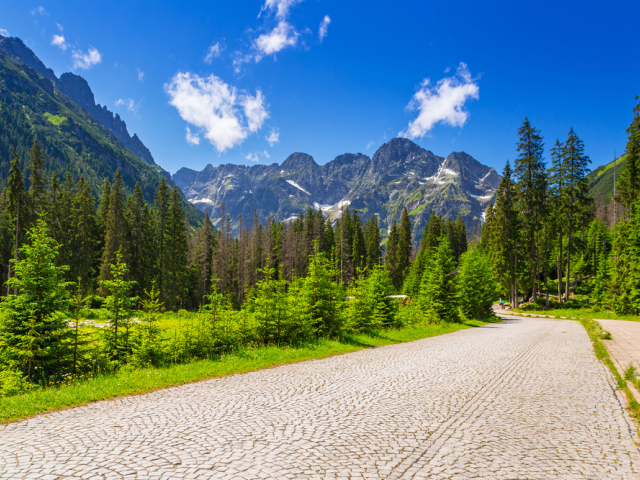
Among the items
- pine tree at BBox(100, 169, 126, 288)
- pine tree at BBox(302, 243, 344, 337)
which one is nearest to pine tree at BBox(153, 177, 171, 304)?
pine tree at BBox(100, 169, 126, 288)

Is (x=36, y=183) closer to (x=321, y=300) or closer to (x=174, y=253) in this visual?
(x=174, y=253)

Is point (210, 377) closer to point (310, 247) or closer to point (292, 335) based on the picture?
point (292, 335)

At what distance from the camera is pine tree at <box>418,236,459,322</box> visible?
26172mm

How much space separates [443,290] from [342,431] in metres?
22.8

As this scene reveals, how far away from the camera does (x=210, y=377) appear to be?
31.3 ft

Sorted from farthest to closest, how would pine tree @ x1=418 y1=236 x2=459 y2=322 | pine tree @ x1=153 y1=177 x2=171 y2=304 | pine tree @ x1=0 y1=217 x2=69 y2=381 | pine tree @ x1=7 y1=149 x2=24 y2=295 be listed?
pine tree @ x1=153 y1=177 x2=171 y2=304, pine tree @ x1=7 y1=149 x2=24 y2=295, pine tree @ x1=418 y1=236 x2=459 y2=322, pine tree @ x1=0 y1=217 x2=69 y2=381

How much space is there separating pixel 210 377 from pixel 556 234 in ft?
154

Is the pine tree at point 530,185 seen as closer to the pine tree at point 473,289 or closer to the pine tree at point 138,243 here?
the pine tree at point 473,289

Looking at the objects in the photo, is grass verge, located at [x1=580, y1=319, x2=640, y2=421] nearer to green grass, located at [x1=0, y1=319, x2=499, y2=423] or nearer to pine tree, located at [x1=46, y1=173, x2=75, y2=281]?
green grass, located at [x1=0, y1=319, x2=499, y2=423]

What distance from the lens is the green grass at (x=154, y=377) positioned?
6.76 metres

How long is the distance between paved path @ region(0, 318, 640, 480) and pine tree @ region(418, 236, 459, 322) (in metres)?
16.1

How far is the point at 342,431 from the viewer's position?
579cm

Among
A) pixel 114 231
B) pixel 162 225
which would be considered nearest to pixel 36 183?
pixel 114 231

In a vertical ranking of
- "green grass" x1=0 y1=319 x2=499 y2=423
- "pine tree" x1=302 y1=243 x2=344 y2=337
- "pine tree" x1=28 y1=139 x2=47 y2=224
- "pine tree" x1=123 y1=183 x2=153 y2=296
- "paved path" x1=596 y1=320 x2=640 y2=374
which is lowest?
"paved path" x1=596 y1=320 x2=640 y2=374
